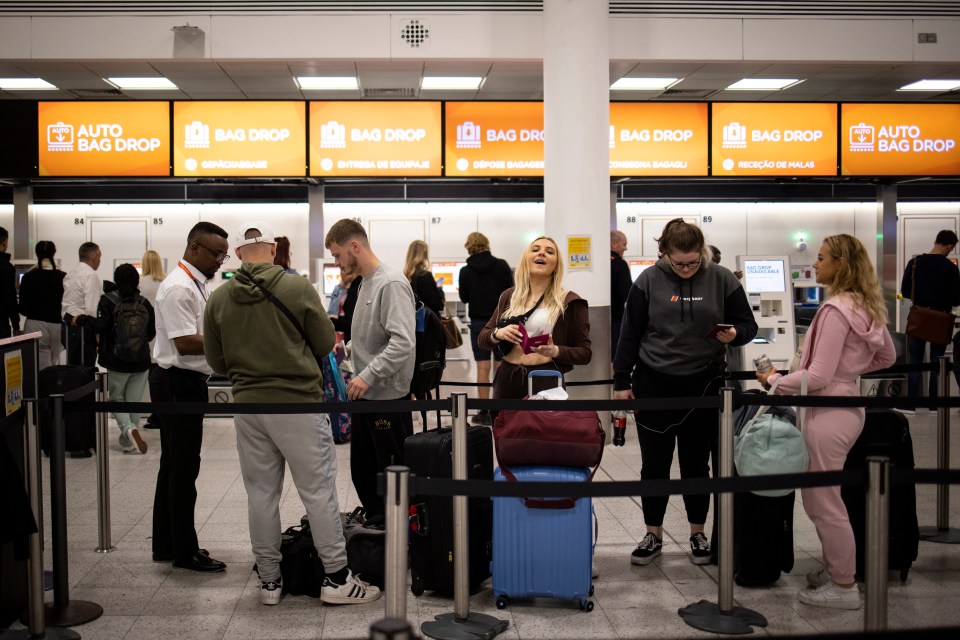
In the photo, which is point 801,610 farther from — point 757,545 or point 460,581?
point 460,581

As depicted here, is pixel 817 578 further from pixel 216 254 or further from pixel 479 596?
pixel 216 254

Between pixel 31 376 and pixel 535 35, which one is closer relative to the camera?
pixel 31 376

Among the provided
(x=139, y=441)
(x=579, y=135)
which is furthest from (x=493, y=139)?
(x=139, y=441)

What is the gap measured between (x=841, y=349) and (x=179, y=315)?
2865mm

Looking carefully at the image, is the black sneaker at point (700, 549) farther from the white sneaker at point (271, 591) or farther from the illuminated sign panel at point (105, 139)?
the illuminated sign panel at point (105, 139)

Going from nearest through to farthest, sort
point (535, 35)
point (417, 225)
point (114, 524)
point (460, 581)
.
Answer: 1. point (460, 581)
2. point (114, 524)
3. point (535, 35)
4. point (417, 225)

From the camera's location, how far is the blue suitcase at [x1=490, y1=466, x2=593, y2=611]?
3.50 meters

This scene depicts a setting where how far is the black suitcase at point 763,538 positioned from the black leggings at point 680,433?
1.19ft

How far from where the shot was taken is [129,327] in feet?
22.4

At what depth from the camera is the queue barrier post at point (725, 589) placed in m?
3.30

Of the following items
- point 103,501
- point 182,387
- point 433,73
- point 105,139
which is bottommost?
point 103,501

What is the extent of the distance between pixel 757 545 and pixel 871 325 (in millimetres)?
1029

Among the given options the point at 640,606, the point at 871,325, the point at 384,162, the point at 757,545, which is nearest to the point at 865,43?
the point at 384,162

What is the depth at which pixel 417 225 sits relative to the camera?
423 inches
